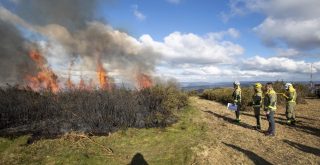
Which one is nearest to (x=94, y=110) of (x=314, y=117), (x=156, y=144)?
(x=156, y=144)

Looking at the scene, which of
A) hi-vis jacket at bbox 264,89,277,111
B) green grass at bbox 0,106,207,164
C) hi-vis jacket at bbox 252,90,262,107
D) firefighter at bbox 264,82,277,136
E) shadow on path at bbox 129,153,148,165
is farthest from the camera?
hi-vis jacket at bbox 252,90,262,107

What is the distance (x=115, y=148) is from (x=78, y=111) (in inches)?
131

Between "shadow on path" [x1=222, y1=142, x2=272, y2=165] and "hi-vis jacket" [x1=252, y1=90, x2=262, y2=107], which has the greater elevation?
"hi-vis jacket" [x1=252, y1=90, x2=262, y2=107]

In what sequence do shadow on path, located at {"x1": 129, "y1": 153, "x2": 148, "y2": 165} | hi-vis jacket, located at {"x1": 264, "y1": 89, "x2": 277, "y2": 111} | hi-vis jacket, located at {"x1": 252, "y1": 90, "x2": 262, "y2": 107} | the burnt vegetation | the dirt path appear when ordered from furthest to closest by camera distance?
hi-vis jacket, located at {"x1": 252, "y1": 90, "x2": 262, "y2": 107} < the burnt vegetation < hi-vis jacket, located at {"x1": 264, "y1": 89, "x2": 277, "y2": 111} < the dirt path < shadow on path, located at {"x1": 129, "y1": 153, "x2": 148, "y2": 165}

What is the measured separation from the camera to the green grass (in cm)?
799

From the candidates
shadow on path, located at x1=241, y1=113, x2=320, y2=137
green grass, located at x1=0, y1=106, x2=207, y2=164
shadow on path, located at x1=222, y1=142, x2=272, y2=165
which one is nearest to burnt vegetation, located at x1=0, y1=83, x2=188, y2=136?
green grass, located at x1=0, y1=106, x2=207, y2=164

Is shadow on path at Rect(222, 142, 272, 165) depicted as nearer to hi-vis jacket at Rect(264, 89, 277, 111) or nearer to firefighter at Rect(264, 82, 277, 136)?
firefighter at Rect(264, 82, 277, 136)

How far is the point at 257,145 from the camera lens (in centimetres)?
937

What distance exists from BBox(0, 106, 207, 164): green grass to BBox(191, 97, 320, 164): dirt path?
57cm

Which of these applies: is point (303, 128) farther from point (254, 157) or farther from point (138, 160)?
point (138, 160)

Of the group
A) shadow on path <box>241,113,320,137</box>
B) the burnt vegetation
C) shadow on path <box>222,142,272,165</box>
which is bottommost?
shadow on path <box>222,142,272,165</box>

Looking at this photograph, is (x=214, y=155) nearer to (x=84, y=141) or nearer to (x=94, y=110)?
(x=84, y=141)

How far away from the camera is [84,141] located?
9.48 metres

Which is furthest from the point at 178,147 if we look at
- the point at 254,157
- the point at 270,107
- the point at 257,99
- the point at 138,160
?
the point at 257,99
